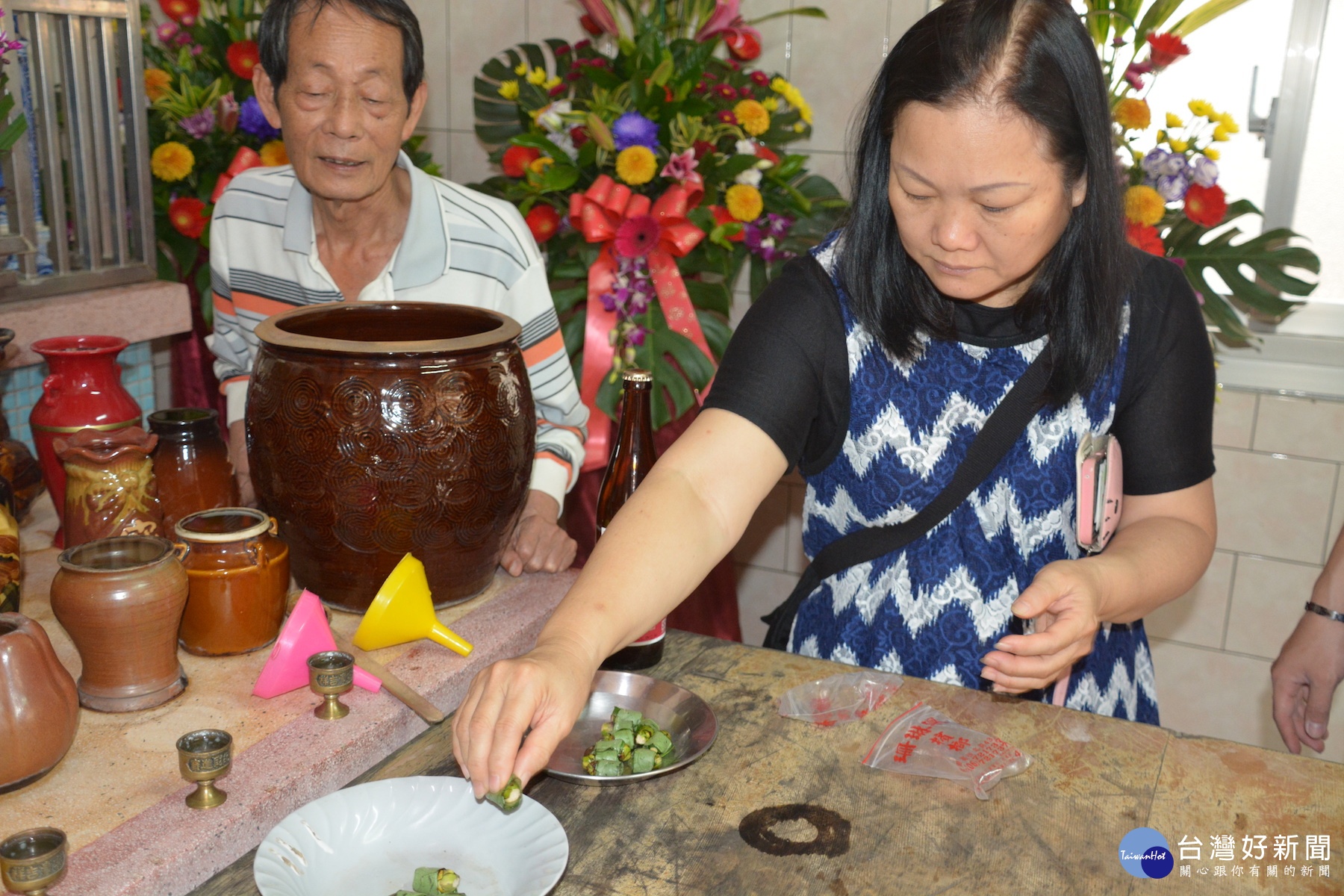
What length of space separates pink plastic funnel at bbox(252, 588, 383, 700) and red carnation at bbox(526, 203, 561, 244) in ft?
5.43

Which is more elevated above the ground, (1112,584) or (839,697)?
(1112,584)

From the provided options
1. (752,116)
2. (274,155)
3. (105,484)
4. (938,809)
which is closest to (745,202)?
(752,116)

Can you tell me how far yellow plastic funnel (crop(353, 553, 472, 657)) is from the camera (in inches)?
47.4

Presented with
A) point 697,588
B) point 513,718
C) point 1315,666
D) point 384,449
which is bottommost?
point 697,588

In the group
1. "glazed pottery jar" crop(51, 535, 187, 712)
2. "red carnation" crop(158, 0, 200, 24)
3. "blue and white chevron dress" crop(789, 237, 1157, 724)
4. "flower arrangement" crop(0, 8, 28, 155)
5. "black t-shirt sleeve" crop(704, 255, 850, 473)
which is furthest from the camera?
"red carnation" crop(158, 0, 200, 24)

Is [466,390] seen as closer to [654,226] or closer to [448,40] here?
[654,226]

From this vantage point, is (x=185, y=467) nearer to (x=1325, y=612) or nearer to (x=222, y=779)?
(x=222, y=779)

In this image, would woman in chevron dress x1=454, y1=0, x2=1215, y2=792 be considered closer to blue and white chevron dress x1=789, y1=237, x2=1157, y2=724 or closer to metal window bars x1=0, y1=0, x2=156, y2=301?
blue and white chevron dress x1=789, y1=237, x2=1157, y2=724

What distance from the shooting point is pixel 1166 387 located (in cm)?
139

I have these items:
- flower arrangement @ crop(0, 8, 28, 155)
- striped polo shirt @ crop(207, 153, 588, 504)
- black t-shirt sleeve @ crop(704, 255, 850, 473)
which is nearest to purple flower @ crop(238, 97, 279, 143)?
striped polo shirt @ crop(207, 153, 588, 504)

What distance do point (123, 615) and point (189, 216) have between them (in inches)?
82.9

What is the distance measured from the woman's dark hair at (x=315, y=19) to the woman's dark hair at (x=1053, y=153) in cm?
87

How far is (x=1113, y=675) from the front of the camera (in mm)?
1516

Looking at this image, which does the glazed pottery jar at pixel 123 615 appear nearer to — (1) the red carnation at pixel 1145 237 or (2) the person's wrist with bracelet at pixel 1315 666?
(2) the person's wrist with bracelet at pixel 1315 666
